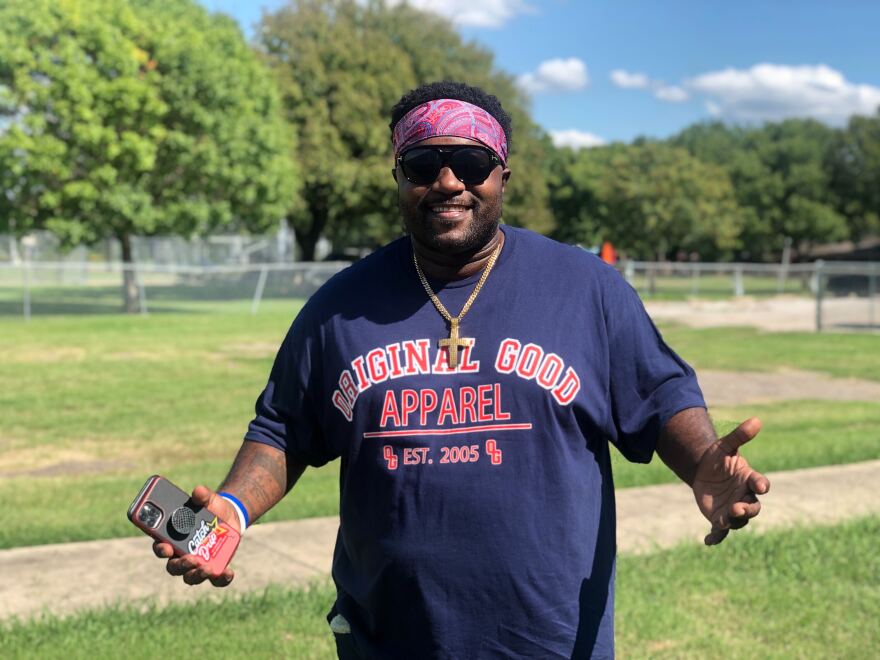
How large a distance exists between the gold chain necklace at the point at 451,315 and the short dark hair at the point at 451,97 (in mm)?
343

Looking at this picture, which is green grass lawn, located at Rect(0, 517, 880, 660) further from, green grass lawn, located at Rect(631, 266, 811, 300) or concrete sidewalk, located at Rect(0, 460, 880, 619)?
green grass lawn, located at Rect(631, 266, 811, 300)

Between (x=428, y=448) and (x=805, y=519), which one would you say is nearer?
(x=428, y=448)

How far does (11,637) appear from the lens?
4.09 meters

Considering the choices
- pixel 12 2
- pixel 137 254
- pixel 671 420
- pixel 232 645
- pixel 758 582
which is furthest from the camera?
pixel 137 254

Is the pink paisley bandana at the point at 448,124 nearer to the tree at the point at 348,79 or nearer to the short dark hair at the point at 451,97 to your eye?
the short dark hair at the point at 451,97

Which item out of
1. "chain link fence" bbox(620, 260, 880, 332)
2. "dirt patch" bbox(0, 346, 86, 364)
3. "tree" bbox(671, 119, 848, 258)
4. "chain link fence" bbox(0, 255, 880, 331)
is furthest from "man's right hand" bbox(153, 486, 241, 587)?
"tree" bbox(671, 119, 848, 258)

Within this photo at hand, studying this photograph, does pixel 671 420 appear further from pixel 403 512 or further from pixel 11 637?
pixel 11 637

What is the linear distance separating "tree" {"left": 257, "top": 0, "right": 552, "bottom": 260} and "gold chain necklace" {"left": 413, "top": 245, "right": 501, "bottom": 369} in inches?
1483

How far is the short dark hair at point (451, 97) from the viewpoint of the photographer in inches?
93.3

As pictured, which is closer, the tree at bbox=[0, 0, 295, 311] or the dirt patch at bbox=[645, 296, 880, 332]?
the dirt patch at bbox=[645, 296, 880, 332]

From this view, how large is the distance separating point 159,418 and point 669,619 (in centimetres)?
705

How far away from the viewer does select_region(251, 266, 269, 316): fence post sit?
94.7ft

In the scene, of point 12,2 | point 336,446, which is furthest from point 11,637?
point 12,2

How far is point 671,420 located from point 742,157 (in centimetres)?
8171
